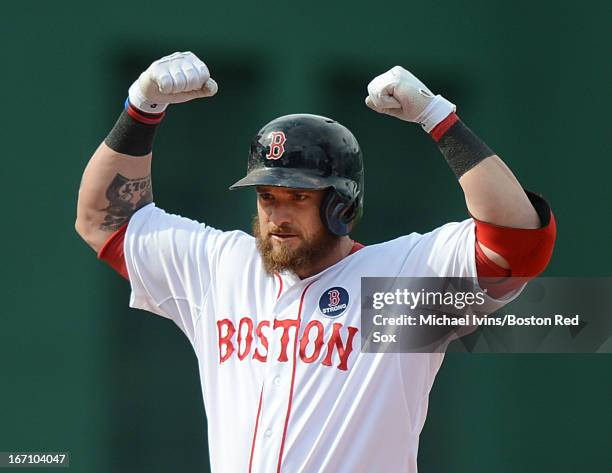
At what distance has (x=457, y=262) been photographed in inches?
131

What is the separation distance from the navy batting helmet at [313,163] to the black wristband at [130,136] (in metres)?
0.36

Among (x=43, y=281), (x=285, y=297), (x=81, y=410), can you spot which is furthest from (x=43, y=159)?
(x=285, y=297)

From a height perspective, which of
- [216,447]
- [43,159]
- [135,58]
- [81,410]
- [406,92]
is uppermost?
[135,58]

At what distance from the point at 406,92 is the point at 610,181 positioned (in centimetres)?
297

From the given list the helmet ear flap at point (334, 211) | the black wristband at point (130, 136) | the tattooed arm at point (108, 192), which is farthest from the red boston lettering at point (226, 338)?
the black wristband at point (130, 136)

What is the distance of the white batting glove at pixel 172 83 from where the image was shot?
11.3 feet

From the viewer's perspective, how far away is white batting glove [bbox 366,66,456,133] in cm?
327

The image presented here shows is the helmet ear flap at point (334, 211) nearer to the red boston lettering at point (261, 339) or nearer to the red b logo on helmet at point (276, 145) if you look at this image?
the red b logo on helmet at point (276, 145)

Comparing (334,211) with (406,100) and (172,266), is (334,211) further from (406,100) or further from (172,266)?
(172,266)

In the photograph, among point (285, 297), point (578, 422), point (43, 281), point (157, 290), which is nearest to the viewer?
point (285, 297)

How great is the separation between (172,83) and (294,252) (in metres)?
0.60

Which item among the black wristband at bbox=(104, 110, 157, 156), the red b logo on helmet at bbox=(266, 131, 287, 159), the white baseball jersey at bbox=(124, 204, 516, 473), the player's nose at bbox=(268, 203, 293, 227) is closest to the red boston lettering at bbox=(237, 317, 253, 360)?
the white baseball jersey at bbox=(124, 204, 516, 473)

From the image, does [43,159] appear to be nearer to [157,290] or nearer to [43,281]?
[43,281]

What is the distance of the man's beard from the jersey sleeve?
0.76 feet
